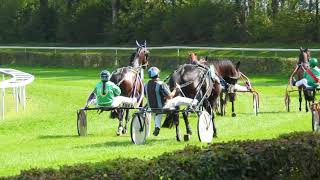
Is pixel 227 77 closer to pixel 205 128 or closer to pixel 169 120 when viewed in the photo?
pixel 169 120

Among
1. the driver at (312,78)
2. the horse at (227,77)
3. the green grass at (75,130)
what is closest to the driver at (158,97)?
the green grass at (75,130)

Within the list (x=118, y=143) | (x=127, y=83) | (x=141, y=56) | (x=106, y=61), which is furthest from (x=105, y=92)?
(x=106, y=61)

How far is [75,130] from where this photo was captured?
56.5 ft

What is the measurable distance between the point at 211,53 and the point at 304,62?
20.9 metres

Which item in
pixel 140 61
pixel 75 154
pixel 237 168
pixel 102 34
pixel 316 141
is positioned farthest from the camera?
Answer: pixel 102 34

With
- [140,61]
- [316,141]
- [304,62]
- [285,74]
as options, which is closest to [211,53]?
[285,74]

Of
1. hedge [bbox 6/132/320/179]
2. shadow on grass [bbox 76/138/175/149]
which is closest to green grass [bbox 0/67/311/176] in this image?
shadow on grass [bbox 76/138/175/149]

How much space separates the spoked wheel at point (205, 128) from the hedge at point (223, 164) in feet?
14.6

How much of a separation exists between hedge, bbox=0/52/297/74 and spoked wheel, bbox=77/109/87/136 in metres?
17.2

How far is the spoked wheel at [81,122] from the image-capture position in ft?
51.8

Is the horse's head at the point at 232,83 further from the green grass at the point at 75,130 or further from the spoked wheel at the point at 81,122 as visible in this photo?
the spoked wheel at the point at 81,122

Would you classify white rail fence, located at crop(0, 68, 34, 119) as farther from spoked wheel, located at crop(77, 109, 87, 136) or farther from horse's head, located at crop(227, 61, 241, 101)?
horse's head, located at crop(227, 61, 241, 101)

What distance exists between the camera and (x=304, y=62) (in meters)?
21.4

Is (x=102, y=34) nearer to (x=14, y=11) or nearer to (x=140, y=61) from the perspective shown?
(x=14, y=11)
